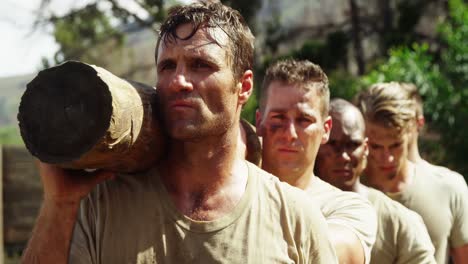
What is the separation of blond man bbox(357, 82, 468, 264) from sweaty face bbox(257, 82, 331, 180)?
134 cm

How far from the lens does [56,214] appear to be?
270 centimetres

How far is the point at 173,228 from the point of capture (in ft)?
9.41

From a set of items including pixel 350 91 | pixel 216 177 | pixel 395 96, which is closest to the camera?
pixel 216 177

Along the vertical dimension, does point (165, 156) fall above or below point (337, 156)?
above

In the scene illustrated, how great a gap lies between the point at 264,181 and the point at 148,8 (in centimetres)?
1664

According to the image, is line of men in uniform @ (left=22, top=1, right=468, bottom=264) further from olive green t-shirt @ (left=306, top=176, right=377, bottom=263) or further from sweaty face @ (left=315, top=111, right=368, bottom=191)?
sweaty face @ (left=315, top=111, right=368, bottom=191)

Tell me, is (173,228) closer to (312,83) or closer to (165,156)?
(165,156)

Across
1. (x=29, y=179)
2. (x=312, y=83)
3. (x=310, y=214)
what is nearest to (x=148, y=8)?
(x=29, y=179)

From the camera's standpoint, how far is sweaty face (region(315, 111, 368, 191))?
4.73m

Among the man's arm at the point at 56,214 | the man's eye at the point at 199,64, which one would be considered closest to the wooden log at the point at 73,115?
the man's arm at the point at 56,214

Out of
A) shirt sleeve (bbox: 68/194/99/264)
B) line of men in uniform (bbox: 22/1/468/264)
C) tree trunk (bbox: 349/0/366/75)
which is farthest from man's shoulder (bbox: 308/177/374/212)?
tree trunk (bbox: 349/0/366/75)

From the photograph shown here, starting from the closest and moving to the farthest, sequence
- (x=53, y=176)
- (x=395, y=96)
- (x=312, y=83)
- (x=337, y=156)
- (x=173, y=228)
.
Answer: (x=53, y=176) < (x=173, y=228) < (x=312, y=83) < (x=337, y=156) < (x=395, y=96)

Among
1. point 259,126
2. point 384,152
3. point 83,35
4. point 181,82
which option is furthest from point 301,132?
point 83,35

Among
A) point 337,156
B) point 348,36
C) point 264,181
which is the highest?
point 264,181
